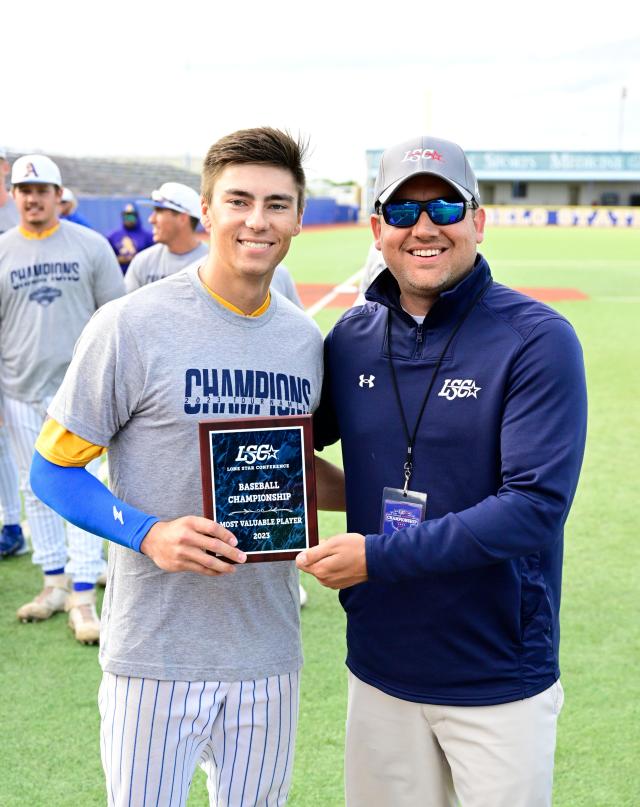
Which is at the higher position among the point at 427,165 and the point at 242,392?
the point at 427,165

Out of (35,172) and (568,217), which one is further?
(568,217)

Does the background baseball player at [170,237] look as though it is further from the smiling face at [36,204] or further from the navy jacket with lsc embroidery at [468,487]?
the navy jacket with lsc embroidery at [468,487]

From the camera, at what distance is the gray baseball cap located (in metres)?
2.56

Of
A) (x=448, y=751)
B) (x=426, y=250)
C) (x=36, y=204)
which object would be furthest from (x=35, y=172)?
(x=448, y=751)

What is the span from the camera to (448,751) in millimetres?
2562

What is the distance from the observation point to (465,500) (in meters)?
2.47

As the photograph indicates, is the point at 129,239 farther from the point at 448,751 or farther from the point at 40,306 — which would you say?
the point at 448,751

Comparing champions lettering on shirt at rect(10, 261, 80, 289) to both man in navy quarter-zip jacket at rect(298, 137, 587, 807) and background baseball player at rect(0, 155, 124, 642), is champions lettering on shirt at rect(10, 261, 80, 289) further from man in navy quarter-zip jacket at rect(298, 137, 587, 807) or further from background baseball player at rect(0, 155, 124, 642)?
man in navy quarter-zip jacket at rect(298, 137, 587, 807)

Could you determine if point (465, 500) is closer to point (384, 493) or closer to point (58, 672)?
point (384, 493)

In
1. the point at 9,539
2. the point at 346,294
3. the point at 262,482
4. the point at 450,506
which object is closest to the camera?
the point at 262,482

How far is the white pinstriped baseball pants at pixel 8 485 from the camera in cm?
612

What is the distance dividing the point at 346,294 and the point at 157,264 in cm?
1291

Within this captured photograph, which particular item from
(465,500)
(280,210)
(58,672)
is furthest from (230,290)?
(58,672)

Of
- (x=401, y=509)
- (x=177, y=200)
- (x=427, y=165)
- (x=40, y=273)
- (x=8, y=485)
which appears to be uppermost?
(x=427, y=165)
